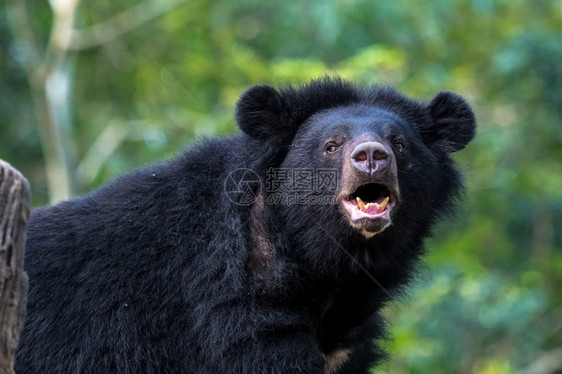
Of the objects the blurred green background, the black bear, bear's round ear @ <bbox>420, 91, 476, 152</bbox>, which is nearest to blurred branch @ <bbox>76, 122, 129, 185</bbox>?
the blurred green background

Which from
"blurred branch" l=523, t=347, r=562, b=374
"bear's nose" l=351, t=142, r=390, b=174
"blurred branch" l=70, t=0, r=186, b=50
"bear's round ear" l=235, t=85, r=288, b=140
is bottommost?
"blurred branch" l=523, t=347, r=562, b=374

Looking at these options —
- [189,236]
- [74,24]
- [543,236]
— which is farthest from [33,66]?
[189,236]

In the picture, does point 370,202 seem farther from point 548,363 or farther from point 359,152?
point 548,363

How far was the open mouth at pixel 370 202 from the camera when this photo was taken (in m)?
4.47

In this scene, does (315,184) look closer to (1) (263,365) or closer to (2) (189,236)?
(2) (189,236)

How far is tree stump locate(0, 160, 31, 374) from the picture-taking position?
118 inches

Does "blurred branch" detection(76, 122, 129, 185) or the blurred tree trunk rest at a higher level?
Result: the blurred tree trunk

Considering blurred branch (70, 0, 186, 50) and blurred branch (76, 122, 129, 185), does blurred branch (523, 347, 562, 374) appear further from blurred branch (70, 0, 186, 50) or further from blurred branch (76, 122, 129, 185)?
blurred branch (70, 0, 186, 50)

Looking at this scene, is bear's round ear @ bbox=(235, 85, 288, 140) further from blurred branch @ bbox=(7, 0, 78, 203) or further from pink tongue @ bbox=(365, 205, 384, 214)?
blurred branch @ bbox=(7, 0, 78, 203)

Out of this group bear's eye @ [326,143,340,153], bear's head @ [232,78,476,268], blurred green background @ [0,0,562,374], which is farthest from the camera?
blurred green background @ [0,0,562,374]

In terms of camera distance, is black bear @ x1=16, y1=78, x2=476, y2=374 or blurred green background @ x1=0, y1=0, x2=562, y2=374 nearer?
black bear @ x1=16, y1=78, x2=476, y2=374

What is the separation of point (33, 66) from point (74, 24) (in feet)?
3.85

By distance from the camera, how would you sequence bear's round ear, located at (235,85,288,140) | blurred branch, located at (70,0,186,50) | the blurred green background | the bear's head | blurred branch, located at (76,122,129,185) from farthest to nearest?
1. blurred branch, located at (70,0,186,50)
2. blurred branch, located at (76,122,129,185)
3. the blurred green background
4. bear's round ear, located at (235,85,288,140)
5. the bear's head

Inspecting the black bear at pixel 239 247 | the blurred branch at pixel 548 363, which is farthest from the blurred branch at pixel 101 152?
the black bear at pixel 239 247
